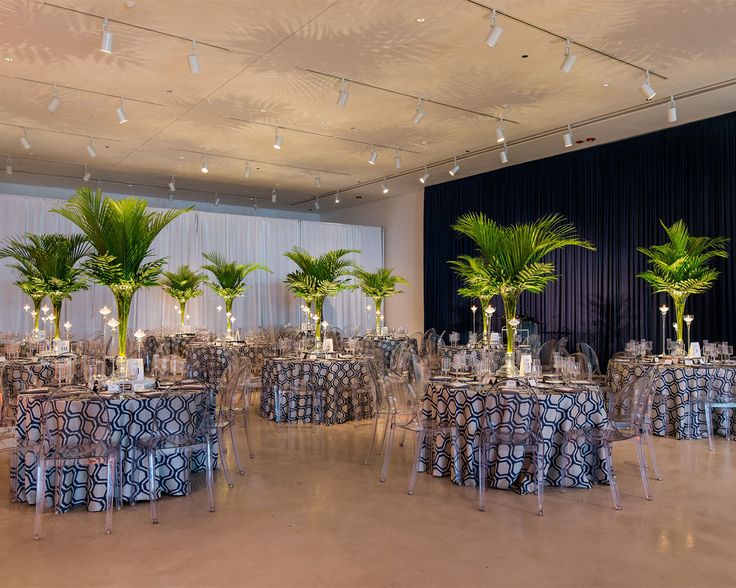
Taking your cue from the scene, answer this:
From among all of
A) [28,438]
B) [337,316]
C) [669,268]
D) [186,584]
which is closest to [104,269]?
[28,438]

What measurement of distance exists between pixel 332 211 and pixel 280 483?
1326cm

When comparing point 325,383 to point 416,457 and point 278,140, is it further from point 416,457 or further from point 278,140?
Result: point 278,140

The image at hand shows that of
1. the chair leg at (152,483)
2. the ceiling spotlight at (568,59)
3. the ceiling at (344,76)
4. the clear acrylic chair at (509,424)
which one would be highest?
the ceiling at (344,76)

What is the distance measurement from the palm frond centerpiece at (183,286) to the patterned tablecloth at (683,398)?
8.90 meters

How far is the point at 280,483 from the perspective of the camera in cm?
533

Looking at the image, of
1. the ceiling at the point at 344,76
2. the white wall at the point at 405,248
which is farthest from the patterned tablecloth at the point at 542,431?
the white wall at the point at 405,248

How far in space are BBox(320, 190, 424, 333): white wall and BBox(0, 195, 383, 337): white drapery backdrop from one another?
1.28ft

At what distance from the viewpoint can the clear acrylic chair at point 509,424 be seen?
185 inches

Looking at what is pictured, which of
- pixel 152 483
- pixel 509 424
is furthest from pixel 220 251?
pixel 509 424

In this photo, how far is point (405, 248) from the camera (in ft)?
50.8

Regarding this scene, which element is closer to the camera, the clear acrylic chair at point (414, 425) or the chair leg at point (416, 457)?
the chair leg at point (416, 457)

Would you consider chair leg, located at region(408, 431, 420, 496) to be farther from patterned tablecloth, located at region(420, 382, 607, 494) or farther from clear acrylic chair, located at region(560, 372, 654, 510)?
clear acrylic chair, located at region(560, 372, 654, 510)

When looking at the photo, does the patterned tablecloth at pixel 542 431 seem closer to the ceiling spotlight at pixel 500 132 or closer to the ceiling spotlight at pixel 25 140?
the ceiling spotlight at pixel 500 132

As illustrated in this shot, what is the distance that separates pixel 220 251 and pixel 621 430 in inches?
437
